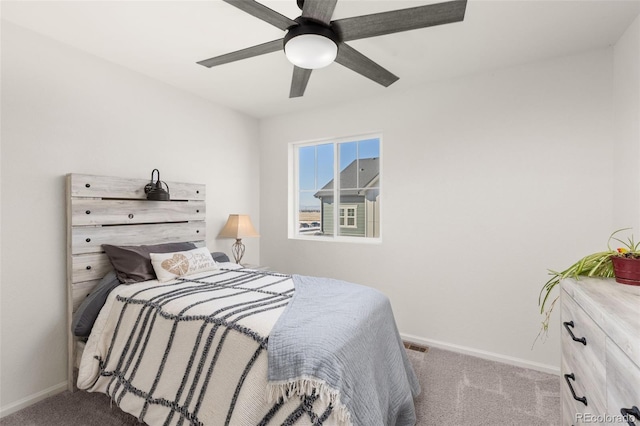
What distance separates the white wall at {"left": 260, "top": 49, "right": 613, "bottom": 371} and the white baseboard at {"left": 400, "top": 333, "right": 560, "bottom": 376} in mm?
18

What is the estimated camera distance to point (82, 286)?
7.52ft

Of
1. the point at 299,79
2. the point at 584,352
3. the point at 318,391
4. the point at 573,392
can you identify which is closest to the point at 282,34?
the point at 299,79

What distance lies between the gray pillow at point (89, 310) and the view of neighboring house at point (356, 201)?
2.31m

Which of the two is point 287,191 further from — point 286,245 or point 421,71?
point 421,71

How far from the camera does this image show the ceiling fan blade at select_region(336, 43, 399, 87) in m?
1.72

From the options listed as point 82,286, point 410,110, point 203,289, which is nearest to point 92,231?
point 82,286

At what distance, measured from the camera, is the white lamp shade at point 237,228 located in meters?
3.42

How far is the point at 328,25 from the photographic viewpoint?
1.53 metres

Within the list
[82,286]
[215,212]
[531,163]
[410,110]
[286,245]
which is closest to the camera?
[82,286]

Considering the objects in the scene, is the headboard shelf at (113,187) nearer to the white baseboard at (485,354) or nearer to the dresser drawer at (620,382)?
the white baseboard at (485,354)

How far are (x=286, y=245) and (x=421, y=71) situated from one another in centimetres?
245

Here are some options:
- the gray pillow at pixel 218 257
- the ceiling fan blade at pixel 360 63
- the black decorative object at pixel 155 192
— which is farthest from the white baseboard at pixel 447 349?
the ceiling fan blade at pixel 360 63

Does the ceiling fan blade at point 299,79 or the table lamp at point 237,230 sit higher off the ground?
the ceiling fan blade at point 299,79

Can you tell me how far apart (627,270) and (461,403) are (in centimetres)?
138
